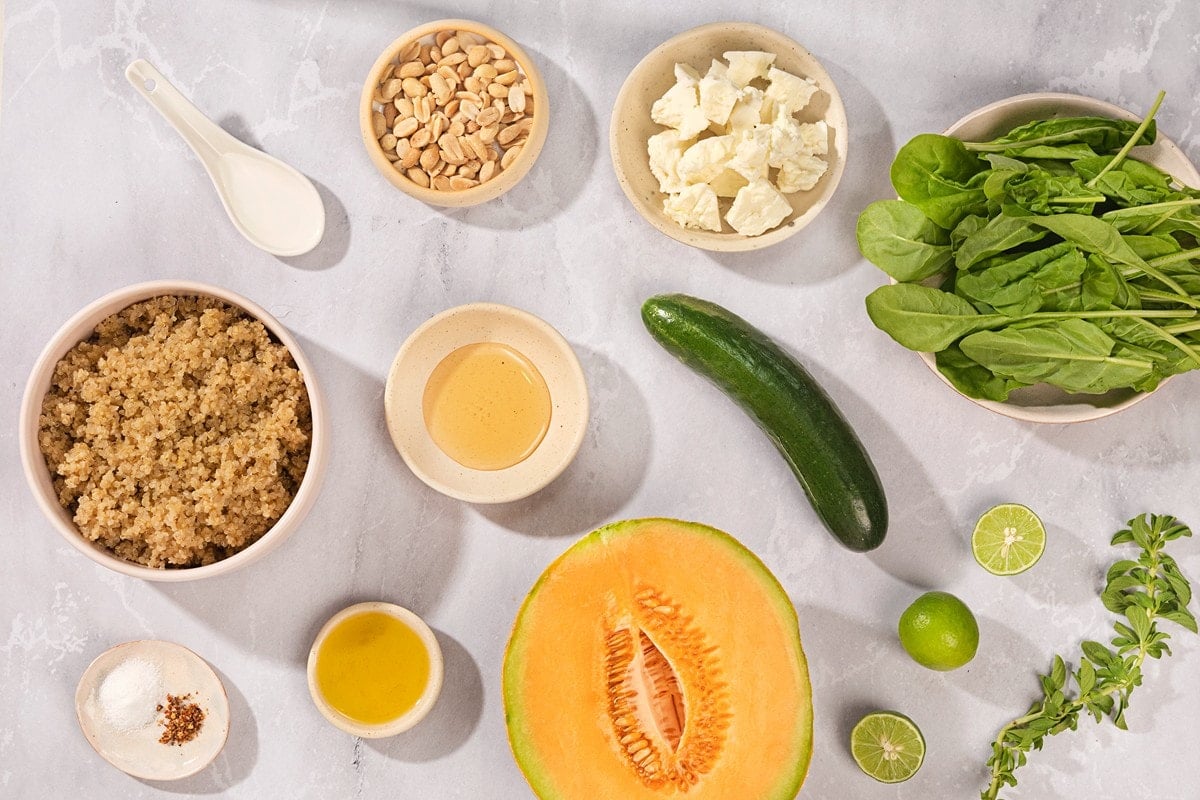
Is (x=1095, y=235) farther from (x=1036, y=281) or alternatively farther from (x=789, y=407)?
(x=789, y=407)

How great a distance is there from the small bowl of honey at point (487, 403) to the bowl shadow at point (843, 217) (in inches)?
14.5

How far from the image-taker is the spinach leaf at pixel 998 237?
1330 mm

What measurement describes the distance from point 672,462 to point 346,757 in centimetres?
77

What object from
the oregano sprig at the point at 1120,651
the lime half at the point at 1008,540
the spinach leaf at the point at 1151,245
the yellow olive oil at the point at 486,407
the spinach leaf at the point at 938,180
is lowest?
the oregano sprig at the point at 1120,651

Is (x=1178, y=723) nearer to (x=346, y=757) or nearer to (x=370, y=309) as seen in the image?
(x=346, y=757)

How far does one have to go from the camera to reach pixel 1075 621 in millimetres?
1583

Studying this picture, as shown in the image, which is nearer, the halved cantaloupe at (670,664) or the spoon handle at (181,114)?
the halved cantaloupe at (670,664)

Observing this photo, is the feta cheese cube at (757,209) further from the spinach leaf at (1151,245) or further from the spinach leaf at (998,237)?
the spinach leaf at (1151,245)

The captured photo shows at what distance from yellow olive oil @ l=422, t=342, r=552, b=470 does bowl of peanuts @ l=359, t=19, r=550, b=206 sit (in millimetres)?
279

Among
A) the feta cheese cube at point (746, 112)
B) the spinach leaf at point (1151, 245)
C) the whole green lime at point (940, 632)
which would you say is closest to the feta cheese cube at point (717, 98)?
the feta cheese cube at point (746, 112)

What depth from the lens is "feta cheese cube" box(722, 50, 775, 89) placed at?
1460 mm

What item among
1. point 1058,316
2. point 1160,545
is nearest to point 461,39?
point 1058,316

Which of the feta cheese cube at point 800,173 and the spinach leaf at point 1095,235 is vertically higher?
the spinach leaf at point 1095,235

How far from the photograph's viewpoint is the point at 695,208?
146cm
